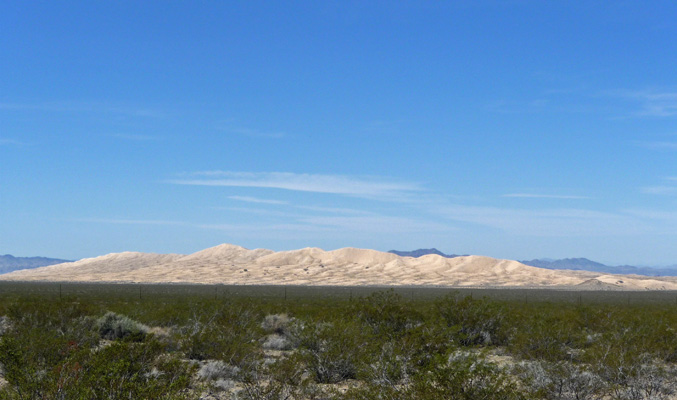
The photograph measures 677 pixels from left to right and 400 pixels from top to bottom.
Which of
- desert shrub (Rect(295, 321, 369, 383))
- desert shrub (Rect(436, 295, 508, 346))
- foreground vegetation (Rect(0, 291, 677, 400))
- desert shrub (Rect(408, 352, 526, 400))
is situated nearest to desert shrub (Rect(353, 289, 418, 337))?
foreground vegetation (Rect(0, 291, 677, 400))

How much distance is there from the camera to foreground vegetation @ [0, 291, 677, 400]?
34.9 ft

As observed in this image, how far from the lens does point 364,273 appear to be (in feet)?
531

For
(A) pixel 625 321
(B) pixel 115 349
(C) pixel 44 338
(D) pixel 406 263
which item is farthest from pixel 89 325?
(D) pixel 406 263

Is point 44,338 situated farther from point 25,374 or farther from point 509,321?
point 509,321

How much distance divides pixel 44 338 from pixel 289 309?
1900 cm

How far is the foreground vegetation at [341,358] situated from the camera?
34.9ft

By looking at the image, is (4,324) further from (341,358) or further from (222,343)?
(341,358)

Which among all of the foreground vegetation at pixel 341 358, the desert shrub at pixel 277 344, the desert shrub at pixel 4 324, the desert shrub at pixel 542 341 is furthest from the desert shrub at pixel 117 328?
the desert shrub at pixel 542 341

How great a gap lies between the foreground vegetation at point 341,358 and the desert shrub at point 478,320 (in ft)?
0.15

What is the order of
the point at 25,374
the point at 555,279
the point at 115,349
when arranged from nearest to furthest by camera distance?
the point at 25,374, the point at 115,349, the point at 555,279

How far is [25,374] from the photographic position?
10148 mm

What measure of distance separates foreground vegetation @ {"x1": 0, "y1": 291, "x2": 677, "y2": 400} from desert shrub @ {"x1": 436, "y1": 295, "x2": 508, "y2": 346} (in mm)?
46

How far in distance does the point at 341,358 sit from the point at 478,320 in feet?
32.0

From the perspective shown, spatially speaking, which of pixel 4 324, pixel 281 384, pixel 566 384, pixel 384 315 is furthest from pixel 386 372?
pixel 4 324
